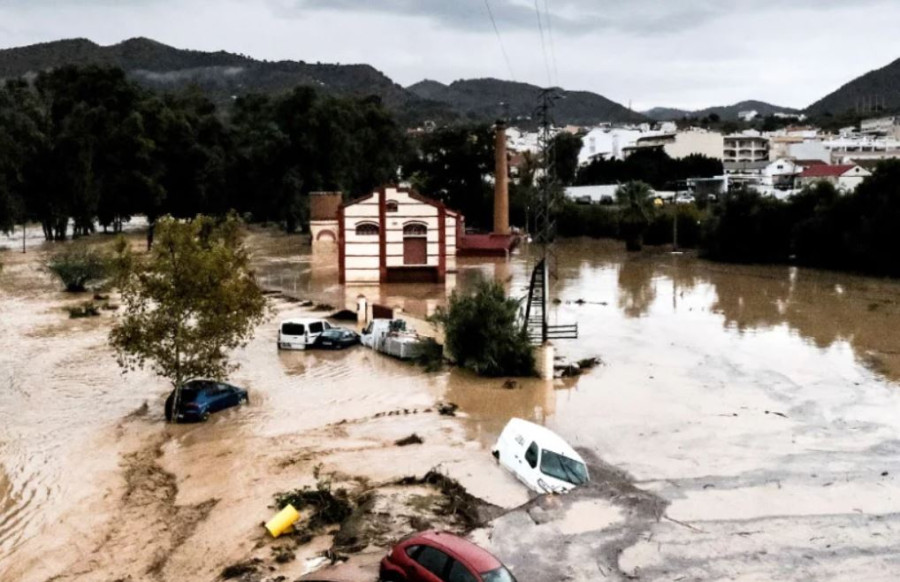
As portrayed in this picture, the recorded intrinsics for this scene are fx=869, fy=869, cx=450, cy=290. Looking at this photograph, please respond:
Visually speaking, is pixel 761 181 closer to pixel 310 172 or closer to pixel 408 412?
pixel 310 172

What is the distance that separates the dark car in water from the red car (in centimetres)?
1983

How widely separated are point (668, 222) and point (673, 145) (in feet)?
248

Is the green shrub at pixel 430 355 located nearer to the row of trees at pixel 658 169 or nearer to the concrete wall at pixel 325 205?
the concrete wall at pixel 325 205

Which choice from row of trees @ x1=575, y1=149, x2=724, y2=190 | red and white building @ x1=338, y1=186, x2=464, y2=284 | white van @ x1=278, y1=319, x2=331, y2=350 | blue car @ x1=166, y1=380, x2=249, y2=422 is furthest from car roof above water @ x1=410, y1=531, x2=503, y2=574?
row of trees @ x1=575, y1=149, x2=724, y2=190

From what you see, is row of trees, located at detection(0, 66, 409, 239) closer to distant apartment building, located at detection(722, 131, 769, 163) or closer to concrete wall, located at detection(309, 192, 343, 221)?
concrete wall, located at detection(309, 192, 343, 221)

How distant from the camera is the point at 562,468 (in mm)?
16297

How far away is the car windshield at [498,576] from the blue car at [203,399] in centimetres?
1313

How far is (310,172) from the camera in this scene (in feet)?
284

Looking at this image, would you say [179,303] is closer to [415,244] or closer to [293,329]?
[293,329]

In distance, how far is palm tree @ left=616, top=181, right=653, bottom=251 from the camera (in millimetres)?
75000

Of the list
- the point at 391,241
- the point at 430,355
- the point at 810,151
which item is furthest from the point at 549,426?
the point at 810,151

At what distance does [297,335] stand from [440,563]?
2076cm

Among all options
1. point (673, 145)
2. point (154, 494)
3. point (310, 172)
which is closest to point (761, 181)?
point (673, 145)

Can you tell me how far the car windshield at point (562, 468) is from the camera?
16.1 metres
